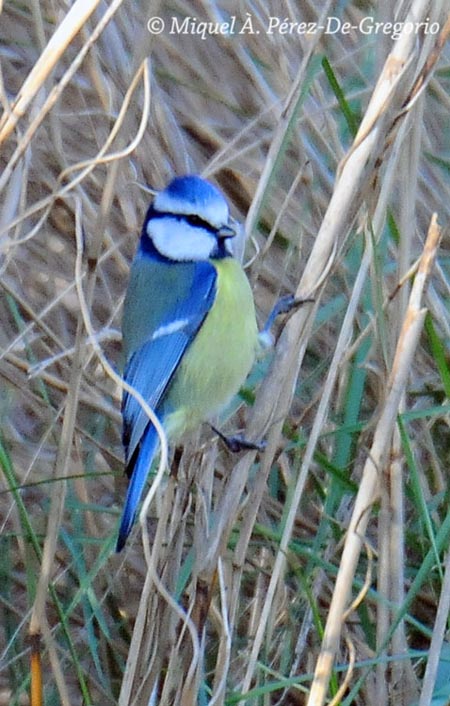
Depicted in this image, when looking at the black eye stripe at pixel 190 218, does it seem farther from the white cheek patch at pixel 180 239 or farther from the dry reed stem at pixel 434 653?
the dry reed stem at pixel 434 653

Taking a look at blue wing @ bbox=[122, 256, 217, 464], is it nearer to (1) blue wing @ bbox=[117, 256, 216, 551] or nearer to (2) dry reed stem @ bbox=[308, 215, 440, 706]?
(1) blue wing @ bbox=[117, 256, 216, 551]

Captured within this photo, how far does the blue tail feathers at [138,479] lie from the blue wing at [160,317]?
0.09 metres

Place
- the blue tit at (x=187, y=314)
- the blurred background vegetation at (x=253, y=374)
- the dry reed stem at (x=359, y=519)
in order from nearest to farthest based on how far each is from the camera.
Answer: the dry reed stem at (x=359, y=519)
the blurred background vegetation at (x=253, y=374)
the blue tit at (x=187, y=314)

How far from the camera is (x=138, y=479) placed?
100 centimetres

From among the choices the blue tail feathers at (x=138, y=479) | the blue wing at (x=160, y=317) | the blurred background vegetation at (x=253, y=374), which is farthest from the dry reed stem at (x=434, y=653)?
the blue wing at (x=160, y=317)

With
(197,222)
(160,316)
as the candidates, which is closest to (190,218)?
(197,222)

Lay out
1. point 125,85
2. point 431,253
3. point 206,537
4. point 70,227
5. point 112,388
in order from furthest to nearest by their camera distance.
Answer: point 70,227 < point 112,388 < point 125,85 < point 206,537 < point 431,253

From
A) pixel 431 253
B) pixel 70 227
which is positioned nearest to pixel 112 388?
pixel 70 227

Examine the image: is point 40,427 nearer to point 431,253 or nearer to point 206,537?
point 206,537

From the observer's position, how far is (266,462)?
0.87 meters

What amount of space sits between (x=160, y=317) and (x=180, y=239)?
99 mm

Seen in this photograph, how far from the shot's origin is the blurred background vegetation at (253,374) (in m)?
0.92

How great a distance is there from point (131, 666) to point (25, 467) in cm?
55

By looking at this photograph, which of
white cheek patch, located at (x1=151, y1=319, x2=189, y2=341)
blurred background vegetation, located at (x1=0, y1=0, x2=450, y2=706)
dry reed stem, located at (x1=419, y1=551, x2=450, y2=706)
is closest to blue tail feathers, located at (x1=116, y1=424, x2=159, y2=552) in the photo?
blurred background vegetation, located at (x1=0, y1=0, x2=450, y2=706)
